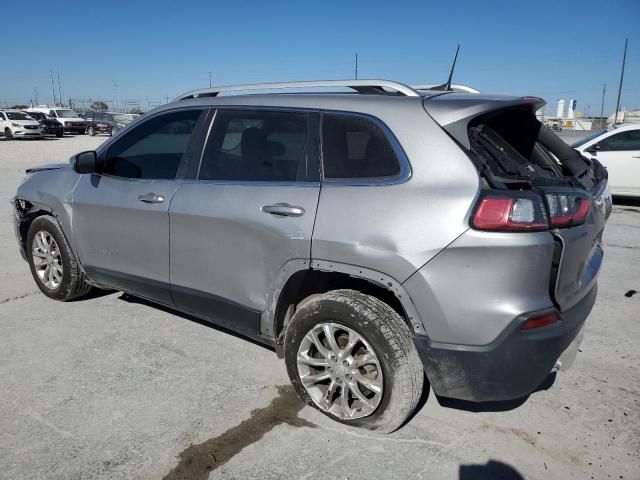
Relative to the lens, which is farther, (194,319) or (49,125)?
(49,125)

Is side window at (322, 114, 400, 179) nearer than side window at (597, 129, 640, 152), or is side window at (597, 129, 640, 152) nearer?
side window at (322, 114, 400, 179)

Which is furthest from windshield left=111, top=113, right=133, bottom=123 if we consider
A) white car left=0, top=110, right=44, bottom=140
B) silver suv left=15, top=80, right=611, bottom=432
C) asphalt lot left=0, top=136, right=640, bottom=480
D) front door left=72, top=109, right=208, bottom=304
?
silver suv left=15, top=80, right=611, bottom=432

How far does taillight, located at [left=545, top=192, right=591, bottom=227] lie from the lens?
2.41 meters

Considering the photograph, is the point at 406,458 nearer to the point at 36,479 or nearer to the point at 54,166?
the point at 36,479

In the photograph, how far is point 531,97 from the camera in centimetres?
297

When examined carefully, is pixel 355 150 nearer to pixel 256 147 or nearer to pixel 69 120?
pixel 256 147

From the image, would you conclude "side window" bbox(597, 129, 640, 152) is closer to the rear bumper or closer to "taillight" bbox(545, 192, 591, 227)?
"taillight" bbox(545, 192, 591, 227)

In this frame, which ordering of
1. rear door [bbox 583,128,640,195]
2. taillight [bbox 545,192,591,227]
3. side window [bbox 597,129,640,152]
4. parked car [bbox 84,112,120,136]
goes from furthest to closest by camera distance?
parked car [bbox 84,112,120,136]
side window [bbox 597,129,640,152]
rear door [bbox 583,128,640,195]
taillight [bbox 545,192,591,227]

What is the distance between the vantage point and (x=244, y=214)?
9.93 ft

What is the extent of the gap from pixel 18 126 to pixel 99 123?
7791mm

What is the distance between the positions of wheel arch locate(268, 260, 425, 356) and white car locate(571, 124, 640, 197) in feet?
29.6

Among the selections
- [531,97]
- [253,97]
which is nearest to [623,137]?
[531,97]

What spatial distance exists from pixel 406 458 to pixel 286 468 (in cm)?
59

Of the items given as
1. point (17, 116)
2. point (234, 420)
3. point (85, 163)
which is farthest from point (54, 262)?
A: point (17, 116)
